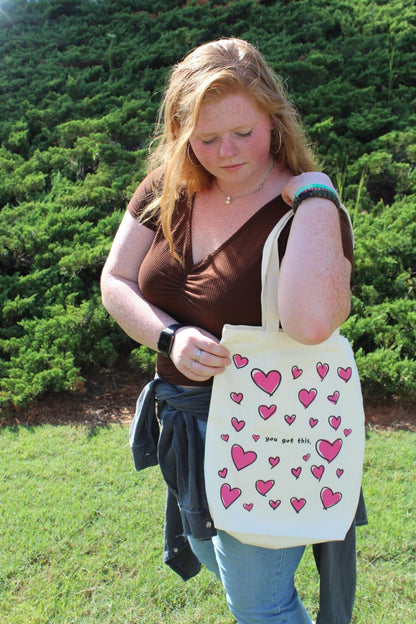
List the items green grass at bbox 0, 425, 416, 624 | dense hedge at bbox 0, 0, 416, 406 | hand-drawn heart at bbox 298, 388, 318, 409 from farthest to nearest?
dense hedge at bbox 0, 0, 416, 406 → green grass at bbox 0, 425, 416, 624 → hand-drawn heart at bbox 298, 388, 318, 409

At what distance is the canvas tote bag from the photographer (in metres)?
1.47

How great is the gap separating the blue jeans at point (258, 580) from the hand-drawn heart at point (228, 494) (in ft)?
0.47

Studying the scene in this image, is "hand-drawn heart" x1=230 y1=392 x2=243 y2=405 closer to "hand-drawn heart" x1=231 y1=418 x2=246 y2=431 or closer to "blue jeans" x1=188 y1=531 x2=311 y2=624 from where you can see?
"hand-drawn heart" x1=231 y1=418 x2=246 y2=431

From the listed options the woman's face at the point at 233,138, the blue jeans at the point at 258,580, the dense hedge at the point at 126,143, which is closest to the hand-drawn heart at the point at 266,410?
the blue jeans at the point at 258,580

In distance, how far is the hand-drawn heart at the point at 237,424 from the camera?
1.50m

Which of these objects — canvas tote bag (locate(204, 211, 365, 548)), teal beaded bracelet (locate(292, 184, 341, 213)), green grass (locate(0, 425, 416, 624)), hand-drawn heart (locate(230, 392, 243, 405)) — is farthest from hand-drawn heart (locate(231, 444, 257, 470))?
green grass (locate(0, 425, 416, 624))

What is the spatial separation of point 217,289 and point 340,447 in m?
0.51

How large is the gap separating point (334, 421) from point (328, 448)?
70 mm

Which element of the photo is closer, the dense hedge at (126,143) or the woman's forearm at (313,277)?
the woman's forearm at (313,277)

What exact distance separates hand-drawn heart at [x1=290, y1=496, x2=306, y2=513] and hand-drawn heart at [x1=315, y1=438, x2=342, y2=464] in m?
0.12

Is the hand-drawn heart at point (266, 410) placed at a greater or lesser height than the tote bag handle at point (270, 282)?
lesser

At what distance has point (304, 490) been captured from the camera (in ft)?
4.95

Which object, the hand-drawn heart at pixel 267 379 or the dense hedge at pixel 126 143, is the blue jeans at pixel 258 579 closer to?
the hand-drawn heart at pixel 267 379

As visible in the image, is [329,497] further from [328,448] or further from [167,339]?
[167,339]
